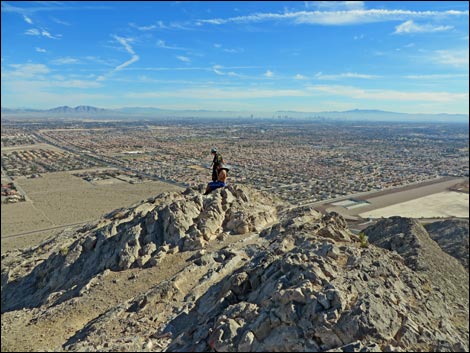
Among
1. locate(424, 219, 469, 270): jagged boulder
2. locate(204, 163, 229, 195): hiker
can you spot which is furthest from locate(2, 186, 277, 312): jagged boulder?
locate(424, 219, 469, 270): jagged boulder

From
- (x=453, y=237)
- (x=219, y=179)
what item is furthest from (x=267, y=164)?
(x=219, y=179)

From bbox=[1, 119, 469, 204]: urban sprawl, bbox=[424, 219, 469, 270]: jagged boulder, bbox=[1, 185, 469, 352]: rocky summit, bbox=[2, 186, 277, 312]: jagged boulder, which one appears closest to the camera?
bbox=[1, 185, 469, 352]: rocky summit

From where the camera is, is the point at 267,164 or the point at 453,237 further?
the point at 267,164

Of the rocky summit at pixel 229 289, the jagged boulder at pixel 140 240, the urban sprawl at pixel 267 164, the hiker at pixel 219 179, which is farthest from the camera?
the urban sprawl at pixel 267 164

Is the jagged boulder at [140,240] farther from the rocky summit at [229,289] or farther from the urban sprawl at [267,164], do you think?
the urban sprawl at [267,164]

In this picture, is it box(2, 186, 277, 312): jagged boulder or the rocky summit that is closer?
the rocky summit

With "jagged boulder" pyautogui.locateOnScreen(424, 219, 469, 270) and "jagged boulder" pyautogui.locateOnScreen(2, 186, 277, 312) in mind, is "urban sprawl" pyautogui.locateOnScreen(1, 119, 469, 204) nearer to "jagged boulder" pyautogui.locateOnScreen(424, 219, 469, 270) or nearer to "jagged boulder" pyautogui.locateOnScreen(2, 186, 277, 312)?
"jagged boulder" pyautogui.locateOnScreen(424, 219, 469, 270)

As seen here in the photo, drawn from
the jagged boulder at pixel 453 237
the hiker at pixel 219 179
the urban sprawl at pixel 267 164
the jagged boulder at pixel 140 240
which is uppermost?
the hiker at pixel 219 179

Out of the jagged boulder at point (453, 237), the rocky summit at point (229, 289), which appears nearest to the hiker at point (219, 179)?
the rocky summit at point (229, 289)

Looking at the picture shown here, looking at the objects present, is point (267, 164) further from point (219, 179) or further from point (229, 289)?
point (229, 289)
